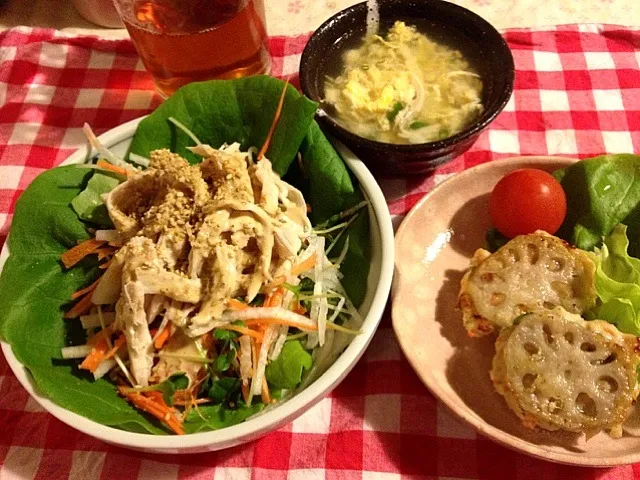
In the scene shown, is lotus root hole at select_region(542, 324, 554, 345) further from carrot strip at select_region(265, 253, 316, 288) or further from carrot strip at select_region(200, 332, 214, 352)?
carrot strip at select_region(200, 332, 214, 352)

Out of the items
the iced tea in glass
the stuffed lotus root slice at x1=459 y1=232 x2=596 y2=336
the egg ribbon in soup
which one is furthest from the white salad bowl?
the iced tea in glass

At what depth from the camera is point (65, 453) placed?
4.42 ft

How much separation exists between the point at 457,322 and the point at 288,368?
0.44 meters

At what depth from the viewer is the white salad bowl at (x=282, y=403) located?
112 cm

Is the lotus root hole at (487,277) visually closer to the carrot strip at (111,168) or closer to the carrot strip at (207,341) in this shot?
the carrot strip at (207,341)

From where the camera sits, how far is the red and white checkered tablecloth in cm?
130

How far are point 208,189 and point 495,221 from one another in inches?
27.9

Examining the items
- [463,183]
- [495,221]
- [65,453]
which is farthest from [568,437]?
[65,453]

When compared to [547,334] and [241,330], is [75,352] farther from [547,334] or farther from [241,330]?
[547,334]

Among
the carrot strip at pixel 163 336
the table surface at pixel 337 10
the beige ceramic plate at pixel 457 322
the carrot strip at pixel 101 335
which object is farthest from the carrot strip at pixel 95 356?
the table surface at pixel 337 10

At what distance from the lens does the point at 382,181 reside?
1704 mm

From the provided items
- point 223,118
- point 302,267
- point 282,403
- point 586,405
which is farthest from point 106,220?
point 586,405

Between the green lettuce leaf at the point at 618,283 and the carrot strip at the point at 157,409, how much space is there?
938mm

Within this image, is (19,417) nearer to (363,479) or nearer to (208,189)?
(208,189)
